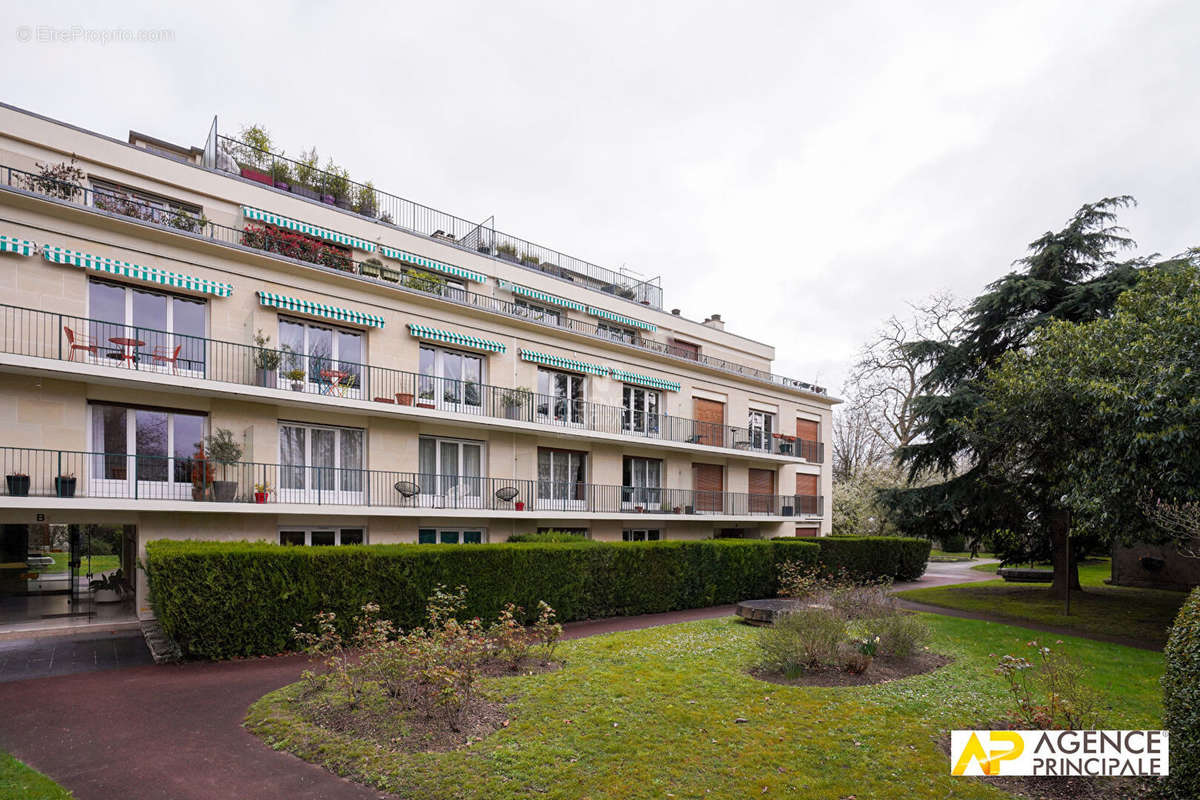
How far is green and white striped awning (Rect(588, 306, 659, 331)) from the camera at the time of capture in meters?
23.8

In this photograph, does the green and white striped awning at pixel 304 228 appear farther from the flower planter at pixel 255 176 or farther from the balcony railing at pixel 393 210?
the flower planter at pixel 255 176

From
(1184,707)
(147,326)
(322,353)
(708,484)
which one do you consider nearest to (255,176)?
(322,353)

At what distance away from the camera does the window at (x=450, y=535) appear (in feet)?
59.1

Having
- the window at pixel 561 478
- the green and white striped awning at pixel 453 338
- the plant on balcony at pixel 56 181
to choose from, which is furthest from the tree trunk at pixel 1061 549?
the plant on balcony at pixel 56 181

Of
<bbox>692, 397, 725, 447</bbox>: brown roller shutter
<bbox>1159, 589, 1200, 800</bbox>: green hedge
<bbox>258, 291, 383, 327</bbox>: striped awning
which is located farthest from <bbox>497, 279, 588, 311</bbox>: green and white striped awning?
<bbox>1159, 589, 1200, 800</bbox>: green hedge

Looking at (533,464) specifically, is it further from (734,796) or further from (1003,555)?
(1003,555)

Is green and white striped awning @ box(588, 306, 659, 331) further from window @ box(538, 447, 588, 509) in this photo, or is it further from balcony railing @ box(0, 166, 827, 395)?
window @ box(538, 447, 588, 509)

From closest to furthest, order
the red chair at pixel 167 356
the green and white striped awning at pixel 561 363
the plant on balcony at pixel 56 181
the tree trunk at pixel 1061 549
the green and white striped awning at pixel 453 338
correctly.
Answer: the plant on balcony at pixel 56 181 → the red chair at pixel 167 356 → the green and white striped awning at pixel 453 338 → the tree trunk at pixel 1061 549 → the green and white striped awning at pixel 561 363

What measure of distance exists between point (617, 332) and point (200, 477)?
15.4 meters

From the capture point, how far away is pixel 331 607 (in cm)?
1202

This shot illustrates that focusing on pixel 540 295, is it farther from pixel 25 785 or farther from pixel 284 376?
pixel 25 785

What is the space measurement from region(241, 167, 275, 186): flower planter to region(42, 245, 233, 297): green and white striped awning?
167 inches

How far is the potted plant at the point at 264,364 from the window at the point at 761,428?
61.2ft

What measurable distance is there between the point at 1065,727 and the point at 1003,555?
19.9m
